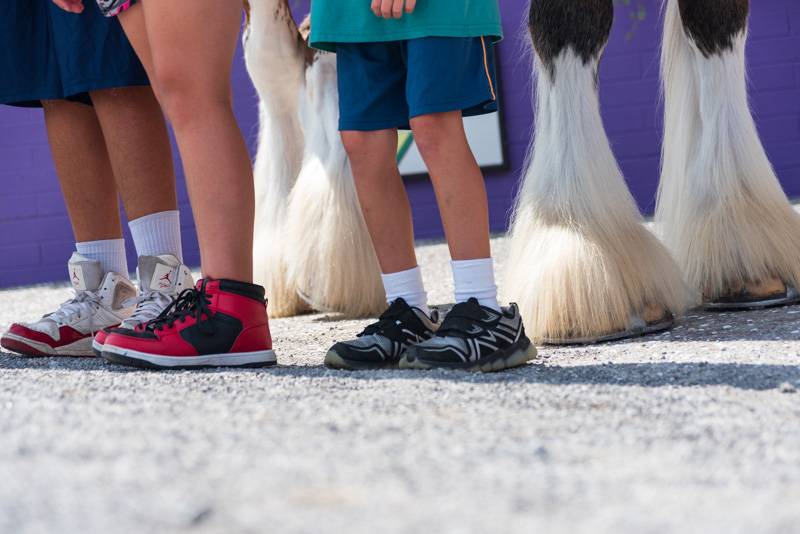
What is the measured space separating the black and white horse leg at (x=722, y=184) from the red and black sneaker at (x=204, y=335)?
0.85 metres

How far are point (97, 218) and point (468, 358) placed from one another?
0.81 metres

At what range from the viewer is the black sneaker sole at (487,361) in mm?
1379

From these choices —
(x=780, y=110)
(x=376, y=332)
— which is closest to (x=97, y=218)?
(x=376, y=332)

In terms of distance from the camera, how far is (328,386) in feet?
4.09

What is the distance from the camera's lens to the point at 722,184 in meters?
1.86

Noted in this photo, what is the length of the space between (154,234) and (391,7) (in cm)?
63

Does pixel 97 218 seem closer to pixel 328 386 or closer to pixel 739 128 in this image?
pixel 328 386

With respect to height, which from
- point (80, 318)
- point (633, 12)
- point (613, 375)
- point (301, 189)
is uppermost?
point (633, 12)

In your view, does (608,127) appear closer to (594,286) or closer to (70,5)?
(594,286)

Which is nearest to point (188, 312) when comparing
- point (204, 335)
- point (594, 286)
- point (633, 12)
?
point (204, 335)

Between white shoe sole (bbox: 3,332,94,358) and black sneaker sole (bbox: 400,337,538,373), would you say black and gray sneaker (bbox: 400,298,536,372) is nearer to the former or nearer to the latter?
black sneaker sole (bbox: 400,337,538,373)

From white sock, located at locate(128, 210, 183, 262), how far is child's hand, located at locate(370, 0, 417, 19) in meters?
0.59

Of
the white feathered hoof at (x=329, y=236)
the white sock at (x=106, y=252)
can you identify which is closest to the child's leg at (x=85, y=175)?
the white sock at (x=106, y=252)

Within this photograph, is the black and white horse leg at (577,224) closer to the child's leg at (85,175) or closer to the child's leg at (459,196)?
the child's leg at (459,196)
